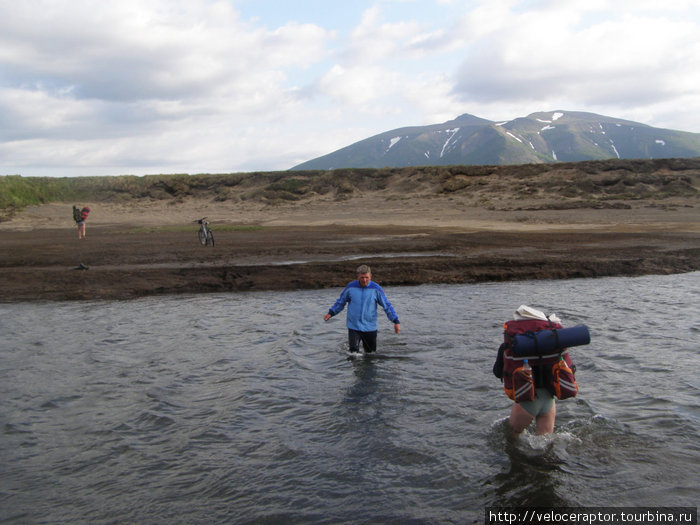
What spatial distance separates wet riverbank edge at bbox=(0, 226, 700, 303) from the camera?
51.1 ft

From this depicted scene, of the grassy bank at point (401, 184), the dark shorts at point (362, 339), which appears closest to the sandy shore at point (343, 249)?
the grassy bank at point (401, 184)

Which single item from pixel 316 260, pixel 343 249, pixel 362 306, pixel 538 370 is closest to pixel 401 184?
pixel 343 249

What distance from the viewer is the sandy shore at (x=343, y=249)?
52.3ft

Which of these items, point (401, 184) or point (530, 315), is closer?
point (530, 315)

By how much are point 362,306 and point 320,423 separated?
2.43m

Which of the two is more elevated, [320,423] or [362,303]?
[362,303]

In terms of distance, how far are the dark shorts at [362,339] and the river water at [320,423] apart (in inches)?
9.4

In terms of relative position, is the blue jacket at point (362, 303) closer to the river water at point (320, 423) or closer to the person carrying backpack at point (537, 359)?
the river water at point (320, 423)

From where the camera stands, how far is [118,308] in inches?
521

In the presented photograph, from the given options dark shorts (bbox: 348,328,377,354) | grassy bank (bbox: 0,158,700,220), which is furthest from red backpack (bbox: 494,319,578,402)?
grassy bank (bbox: 0,158,700,220)

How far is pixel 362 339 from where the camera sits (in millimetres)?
9008

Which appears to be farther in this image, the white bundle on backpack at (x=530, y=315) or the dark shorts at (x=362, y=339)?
the dark shorts at (x=362, y=339)

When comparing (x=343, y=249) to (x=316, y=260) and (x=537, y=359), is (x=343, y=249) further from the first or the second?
(x=537, y=359)

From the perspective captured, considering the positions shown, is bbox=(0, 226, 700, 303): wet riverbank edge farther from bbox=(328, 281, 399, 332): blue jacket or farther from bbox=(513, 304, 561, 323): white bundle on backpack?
bbox=(513, 304, 561, 323): white bundle on backpack
